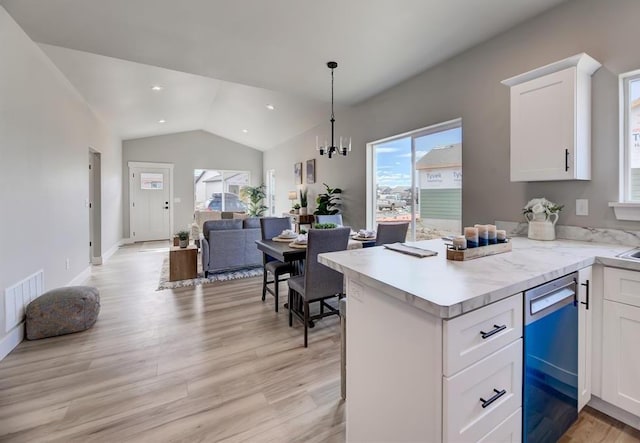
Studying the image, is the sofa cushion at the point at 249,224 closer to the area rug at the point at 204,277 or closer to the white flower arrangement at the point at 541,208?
the area rug at the point at 204,277

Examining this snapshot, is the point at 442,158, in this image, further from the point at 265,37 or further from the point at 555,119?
the point at 265,37

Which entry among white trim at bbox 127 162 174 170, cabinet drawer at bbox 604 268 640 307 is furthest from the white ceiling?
white trim at bbox 127 162 174 170

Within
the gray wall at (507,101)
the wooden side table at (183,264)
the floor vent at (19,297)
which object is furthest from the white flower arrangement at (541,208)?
the floor vent at (19,297)

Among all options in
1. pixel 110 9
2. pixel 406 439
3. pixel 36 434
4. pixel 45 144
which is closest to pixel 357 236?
pixel 406 439

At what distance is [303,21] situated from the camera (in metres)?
2.66

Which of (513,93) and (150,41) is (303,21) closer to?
(150,41)

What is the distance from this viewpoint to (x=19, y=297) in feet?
8.35

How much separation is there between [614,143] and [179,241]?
5141mm

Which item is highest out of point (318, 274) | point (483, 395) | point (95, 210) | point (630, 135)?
point (630, 135)

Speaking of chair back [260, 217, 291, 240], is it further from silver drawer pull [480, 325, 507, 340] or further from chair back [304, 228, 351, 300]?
silver drawer pull [480, 325, 507, 340]

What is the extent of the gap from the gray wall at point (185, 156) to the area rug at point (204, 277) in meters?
4.23

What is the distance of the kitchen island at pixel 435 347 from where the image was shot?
0.92 meters

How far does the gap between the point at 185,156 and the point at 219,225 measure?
5463mm

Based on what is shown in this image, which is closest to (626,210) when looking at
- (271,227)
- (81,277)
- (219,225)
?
(271,227)
